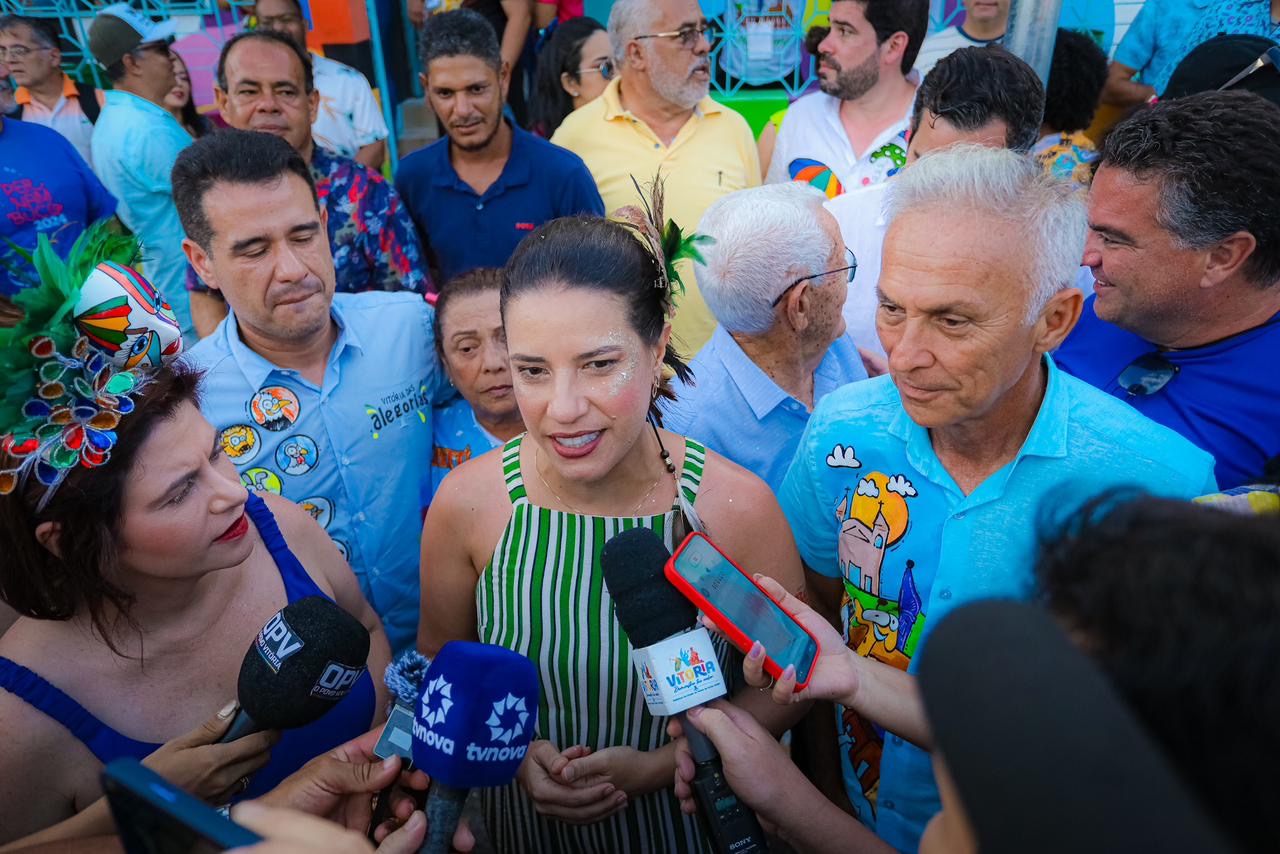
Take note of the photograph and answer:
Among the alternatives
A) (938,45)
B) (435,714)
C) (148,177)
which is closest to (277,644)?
(435,714)

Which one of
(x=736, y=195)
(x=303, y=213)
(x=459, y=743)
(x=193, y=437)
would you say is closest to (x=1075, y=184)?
(x=736, y=195)

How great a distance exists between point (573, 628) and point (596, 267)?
→ 919mm

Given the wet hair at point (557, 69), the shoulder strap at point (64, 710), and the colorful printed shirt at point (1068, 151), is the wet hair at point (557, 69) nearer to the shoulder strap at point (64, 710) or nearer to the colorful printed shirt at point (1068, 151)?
the colorful printed shirt at point (1068, 151)

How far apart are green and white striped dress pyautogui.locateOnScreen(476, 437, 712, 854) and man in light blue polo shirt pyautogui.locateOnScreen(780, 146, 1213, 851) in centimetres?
51

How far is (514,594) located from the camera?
212 cm

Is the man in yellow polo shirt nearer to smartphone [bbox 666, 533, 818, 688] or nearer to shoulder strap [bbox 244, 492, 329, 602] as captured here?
shoulder strap [bbox 244, 492, 329, 602]

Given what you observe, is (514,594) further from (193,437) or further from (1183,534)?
(1183,534)

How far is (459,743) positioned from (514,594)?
0.70 m

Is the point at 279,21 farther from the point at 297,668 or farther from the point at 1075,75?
the point at 297,668

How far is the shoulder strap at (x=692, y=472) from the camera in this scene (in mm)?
2156

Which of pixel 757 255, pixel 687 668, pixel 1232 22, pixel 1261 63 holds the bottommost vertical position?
pixel 687 668

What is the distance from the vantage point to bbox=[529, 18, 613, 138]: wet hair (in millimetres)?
6098

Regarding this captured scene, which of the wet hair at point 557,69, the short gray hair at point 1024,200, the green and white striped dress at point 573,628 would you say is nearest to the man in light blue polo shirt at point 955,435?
the short gray hair at point 1024,200

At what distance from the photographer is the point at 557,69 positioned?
6.17 meters
